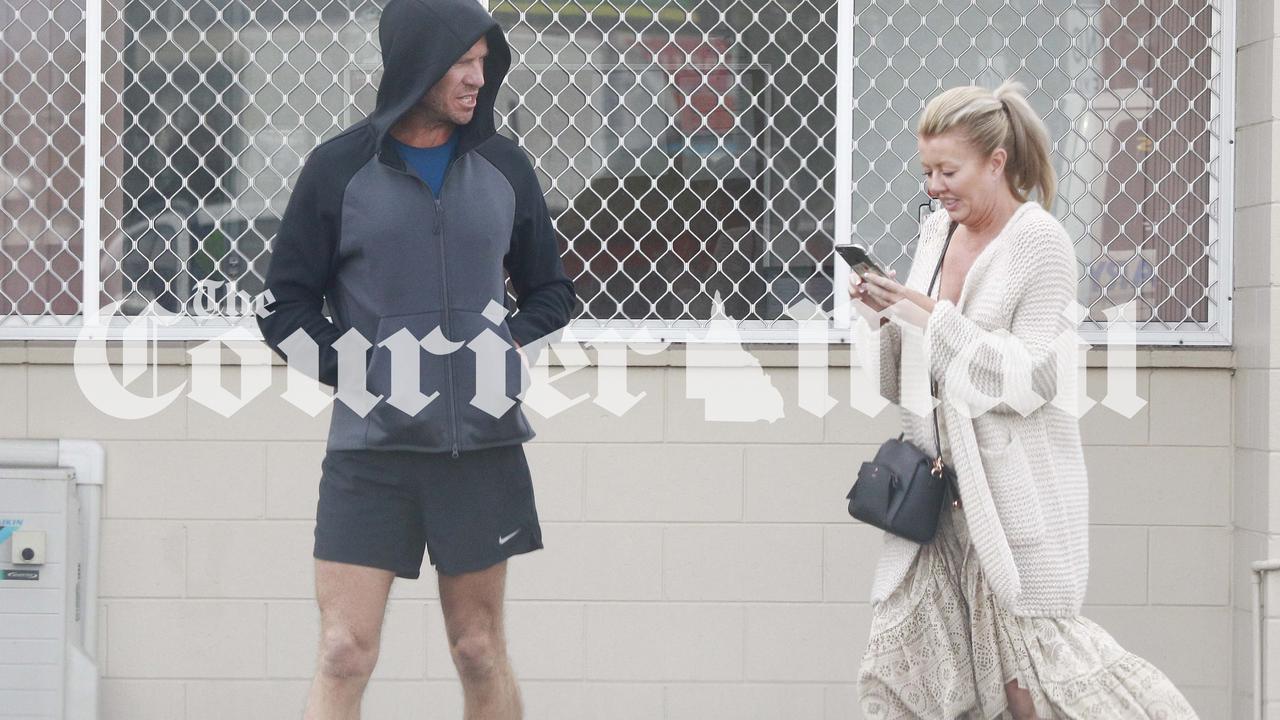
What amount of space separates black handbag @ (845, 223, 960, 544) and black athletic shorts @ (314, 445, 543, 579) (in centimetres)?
81

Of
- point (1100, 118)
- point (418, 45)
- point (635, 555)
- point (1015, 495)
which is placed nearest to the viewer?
point (1015, 495)

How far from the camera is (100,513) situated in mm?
4852

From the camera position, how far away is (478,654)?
3.51m

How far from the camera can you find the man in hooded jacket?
3334mm

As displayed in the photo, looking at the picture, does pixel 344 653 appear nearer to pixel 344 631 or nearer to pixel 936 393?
pixel 344 631

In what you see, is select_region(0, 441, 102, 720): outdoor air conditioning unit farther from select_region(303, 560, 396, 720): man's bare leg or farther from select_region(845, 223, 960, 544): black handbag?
select_region(845, 223, 960, 544): black handbag

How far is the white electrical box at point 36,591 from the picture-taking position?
472cm

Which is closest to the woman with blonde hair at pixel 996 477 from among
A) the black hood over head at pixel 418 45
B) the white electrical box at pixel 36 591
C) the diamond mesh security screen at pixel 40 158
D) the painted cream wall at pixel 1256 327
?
the black hood over head at pixel 418 45

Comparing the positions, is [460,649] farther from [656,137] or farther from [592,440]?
[656,137]

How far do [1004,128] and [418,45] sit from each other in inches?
50.4

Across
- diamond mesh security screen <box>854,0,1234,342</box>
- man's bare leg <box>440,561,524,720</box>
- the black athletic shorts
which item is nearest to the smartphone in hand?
the black athletic shorts

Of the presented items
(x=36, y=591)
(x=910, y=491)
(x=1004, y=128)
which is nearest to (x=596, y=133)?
(x=1004, y=128)

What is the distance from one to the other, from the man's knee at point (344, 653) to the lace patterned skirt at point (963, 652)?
3.61ft

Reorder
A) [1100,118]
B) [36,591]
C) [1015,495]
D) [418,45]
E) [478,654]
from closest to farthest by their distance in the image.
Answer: [1015,495], [418,45], [478,654], [36,591], [1100,118]
